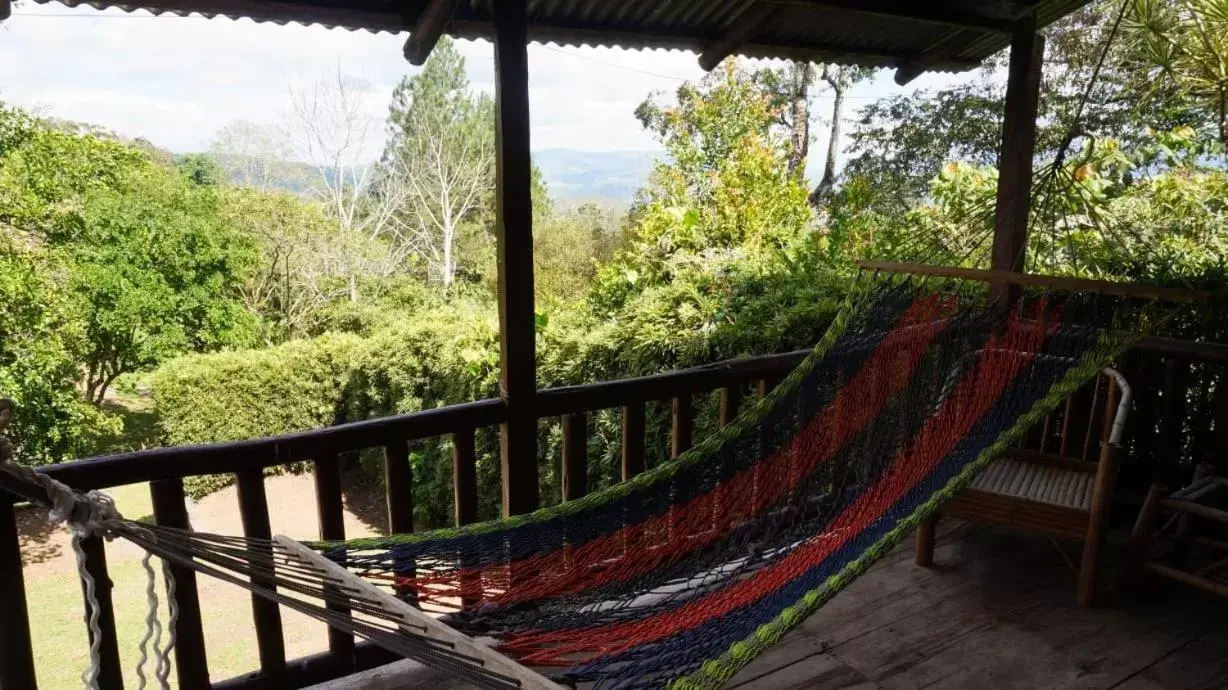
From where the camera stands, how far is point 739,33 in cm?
244

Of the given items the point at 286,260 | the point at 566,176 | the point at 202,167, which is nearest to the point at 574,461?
the point at 286,260

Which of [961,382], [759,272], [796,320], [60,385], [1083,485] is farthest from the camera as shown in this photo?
[60,385]

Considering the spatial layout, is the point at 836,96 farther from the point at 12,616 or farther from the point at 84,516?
the point at 84,516

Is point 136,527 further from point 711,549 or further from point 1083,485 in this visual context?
point 1083,485

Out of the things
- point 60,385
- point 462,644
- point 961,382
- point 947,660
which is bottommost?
point 60,385

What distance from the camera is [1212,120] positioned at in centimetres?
686

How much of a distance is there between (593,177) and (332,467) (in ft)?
55.7

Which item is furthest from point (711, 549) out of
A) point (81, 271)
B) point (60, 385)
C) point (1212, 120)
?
point (81, 271)

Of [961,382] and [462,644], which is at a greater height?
[961,382]

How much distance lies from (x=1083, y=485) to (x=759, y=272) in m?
2.22

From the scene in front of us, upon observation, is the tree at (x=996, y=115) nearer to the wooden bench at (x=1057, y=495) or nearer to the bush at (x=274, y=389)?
the wooden bench at (x=1057, y=495)

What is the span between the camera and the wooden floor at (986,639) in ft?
6.22

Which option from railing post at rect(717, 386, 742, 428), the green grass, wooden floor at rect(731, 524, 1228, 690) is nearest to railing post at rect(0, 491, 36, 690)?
wooden floor at rect(731, 524, 1228, 690)

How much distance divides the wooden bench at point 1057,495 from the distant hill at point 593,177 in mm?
11260
